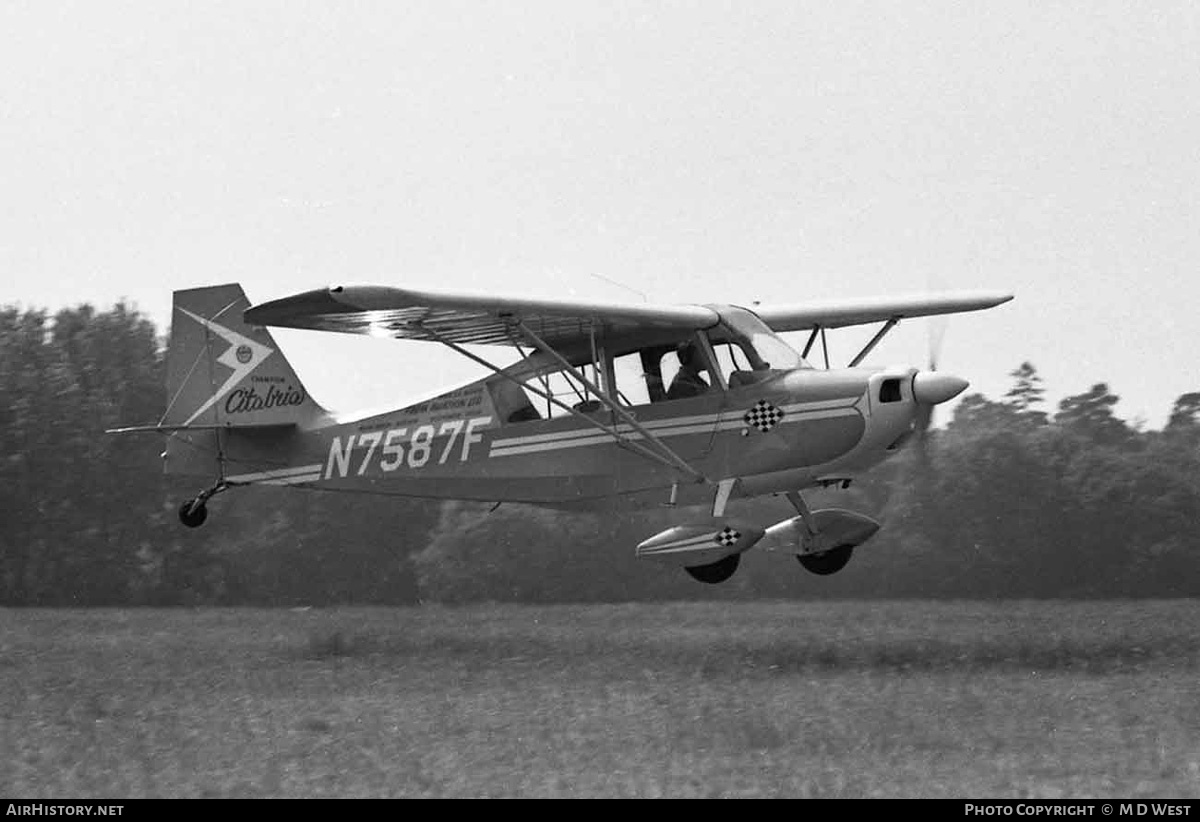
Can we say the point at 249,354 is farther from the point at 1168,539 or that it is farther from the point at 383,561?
the point at 383,561

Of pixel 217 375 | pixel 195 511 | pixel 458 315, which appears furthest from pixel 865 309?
pixel 195 511

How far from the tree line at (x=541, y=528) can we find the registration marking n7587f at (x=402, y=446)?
927 centimetres

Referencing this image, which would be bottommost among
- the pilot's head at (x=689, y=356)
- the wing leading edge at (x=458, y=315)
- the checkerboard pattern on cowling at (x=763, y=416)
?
the checkerboard pattern on cowling at (x=763, y=416)

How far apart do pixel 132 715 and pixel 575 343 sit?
24.0 ft

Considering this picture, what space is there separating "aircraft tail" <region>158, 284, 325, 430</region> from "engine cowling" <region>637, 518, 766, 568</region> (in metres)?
5.49

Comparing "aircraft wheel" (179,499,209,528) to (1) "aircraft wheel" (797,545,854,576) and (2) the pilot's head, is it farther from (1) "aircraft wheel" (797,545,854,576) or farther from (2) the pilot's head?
(1) "aircraft wheel" (797,545,854,576)

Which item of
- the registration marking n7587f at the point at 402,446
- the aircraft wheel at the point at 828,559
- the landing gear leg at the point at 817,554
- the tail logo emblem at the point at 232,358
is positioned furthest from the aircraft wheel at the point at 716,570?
the tail logo emblem at the point at 232,358

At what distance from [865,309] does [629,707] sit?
9527 mm

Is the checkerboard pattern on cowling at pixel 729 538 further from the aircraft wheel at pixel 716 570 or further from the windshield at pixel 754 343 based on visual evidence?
the windshield at pixel 754 343

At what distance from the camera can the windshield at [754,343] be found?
17.2 m

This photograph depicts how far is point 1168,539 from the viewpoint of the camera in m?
29.2

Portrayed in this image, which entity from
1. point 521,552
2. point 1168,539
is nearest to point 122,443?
point 521,552

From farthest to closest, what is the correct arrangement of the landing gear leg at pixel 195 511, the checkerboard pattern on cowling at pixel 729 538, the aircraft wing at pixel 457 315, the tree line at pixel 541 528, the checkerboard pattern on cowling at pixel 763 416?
the tree line at pixel 541 528
the landing gear leg at pixel 195 511
the checkerboard pattern on cowling at pixel 763 416
the checkerboard pattern on cowling at pixel 729 538
the aircraft wing at pixel 457 315

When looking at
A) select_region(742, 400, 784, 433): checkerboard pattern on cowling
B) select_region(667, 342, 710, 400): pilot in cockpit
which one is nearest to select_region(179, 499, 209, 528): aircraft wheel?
select_region(667, 342, 710, 400): pilot in cockpit
